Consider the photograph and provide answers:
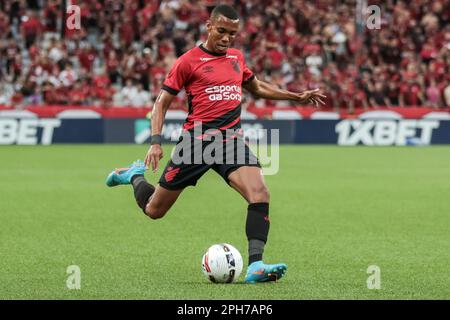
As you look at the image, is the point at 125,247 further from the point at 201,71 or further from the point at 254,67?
the point at 254,67

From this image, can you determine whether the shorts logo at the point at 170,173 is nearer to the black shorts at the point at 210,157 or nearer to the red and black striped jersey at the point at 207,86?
the black shorts at the point at 210,157

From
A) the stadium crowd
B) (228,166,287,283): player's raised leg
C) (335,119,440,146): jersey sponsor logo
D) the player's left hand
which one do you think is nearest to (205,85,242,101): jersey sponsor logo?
(228,166,287,283): player's raised leg

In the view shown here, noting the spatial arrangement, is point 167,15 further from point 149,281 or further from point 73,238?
point 149,281

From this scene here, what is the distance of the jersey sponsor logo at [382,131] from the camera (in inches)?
1246

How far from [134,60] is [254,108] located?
171 inches

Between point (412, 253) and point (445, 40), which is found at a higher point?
point (445, 40)

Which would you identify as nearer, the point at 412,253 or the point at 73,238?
the point at 412,253

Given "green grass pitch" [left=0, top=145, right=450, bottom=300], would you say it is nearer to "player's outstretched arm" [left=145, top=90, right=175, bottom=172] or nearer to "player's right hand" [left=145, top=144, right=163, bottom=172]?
"player's right hand" [left=145, top=144, right=163, bottom=172]

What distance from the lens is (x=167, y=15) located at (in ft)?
113

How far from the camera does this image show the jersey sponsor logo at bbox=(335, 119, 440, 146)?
31.7 m

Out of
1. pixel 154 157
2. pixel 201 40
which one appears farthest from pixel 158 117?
pixel 201 40
